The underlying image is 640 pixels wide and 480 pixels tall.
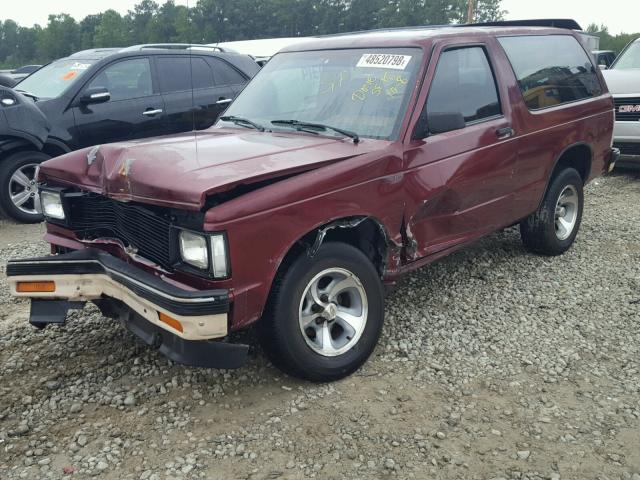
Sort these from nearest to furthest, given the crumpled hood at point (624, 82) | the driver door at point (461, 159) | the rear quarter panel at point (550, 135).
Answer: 1. the driver door at point (461, 159)
2. the rear quarter panel at point (550, 135)
3. the crumpled hood at point (624, 82)

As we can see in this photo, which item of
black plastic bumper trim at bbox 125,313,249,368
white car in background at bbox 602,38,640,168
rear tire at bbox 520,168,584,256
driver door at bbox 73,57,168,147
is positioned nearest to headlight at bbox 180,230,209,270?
black plastic bumper trim at bbox 125,313,249,368

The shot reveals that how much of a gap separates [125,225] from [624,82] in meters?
7.94

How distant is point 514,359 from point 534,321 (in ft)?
2.02

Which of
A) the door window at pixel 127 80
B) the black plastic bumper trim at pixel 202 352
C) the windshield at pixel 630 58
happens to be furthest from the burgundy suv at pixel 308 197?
the windshield at pixel 630 58

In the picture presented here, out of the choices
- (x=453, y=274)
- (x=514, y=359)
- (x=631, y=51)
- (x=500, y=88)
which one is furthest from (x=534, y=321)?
(x=631, y=51)

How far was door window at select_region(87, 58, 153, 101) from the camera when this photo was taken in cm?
734

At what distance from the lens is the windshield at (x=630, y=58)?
31.5 ft

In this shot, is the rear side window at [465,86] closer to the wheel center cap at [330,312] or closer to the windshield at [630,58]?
the wheel center cap at [330,312]

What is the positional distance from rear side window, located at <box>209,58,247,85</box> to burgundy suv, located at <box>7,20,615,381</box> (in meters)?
3.64

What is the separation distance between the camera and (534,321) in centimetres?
422

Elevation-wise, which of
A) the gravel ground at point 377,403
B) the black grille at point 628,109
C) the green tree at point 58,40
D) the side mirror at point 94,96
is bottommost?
the gravel ground at point 377,403

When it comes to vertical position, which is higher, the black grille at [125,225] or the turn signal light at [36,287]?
the black grille at [125,225]

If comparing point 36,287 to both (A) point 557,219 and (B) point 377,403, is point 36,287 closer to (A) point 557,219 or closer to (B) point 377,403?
(B) point 377,403

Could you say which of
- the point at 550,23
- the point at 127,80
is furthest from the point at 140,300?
the point at 127,80
